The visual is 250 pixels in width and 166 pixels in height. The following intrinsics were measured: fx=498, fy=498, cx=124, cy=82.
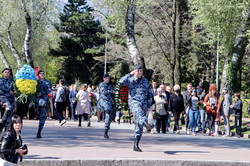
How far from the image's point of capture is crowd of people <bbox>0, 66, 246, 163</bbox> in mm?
11289

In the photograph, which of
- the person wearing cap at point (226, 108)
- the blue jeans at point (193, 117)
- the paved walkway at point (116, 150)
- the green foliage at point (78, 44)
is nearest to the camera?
the paved walkway at point (116, 150)

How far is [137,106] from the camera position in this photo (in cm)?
1135

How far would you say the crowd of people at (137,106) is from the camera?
11.3 metres

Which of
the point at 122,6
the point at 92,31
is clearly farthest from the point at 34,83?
the point at 92,31

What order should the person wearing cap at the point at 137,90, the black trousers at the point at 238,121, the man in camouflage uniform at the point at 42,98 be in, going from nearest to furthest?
the person wearing cap at the point at 137,90
the man in camouflage uniform at the point at 42,98
the black trousers at the point at 238,121

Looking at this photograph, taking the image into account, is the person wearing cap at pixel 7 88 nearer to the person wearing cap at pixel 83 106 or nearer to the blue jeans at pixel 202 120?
the person wearing cap at pixel 83 106

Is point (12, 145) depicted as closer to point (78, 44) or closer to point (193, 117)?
point (193, 117)

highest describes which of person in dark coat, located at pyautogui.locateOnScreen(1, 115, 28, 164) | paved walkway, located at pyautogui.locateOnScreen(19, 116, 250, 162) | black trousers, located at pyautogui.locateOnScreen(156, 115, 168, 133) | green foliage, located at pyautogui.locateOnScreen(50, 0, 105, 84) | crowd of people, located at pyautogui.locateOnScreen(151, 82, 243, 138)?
green foliage, located at pyautogui.locateOnScreen(50, 0, 105, 84)

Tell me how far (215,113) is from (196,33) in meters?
28.8

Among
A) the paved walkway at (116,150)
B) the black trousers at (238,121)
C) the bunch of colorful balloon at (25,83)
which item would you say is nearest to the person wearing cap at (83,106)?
the paved walkway at (116,150)

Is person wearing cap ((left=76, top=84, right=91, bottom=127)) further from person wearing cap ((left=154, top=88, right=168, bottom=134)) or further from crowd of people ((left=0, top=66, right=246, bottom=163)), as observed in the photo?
person wearing cap ((left=154, top=88, right=168, bottom=134))

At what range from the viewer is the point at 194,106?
19.4 meters

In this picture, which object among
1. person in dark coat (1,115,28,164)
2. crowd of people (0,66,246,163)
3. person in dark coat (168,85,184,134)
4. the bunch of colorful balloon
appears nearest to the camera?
person in dark coat (1,115,28,164)

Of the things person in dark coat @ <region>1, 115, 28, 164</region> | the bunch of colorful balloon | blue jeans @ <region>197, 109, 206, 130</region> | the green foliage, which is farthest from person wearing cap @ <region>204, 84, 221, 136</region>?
the green foliage
